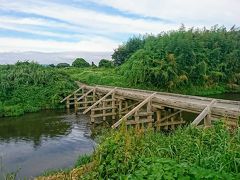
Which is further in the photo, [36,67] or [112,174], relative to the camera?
[36,67]

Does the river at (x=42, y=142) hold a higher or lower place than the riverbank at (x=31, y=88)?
lower

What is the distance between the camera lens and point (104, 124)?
2175 cm

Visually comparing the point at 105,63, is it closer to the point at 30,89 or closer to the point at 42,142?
the point at 30,89

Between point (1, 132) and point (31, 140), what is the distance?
11.7ft

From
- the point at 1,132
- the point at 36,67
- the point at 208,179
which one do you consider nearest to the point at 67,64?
the point at 36,67

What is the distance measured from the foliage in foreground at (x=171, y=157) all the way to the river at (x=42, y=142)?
568 centimetres

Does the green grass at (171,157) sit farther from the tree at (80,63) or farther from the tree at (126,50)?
the tree at (80,63)

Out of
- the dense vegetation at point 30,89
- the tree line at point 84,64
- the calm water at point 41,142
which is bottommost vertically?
the calm water at point 41,142

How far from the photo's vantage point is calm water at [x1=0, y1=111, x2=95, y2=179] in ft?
46.9

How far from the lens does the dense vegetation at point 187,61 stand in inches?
1503

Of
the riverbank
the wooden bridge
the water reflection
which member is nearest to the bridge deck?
the wooden bridge

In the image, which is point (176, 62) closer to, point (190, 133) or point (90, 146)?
point (90, 146)

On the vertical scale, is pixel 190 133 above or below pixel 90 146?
above

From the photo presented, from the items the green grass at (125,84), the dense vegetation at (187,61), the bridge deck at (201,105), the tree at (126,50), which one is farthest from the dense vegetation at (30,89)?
the tree at (126,50)
